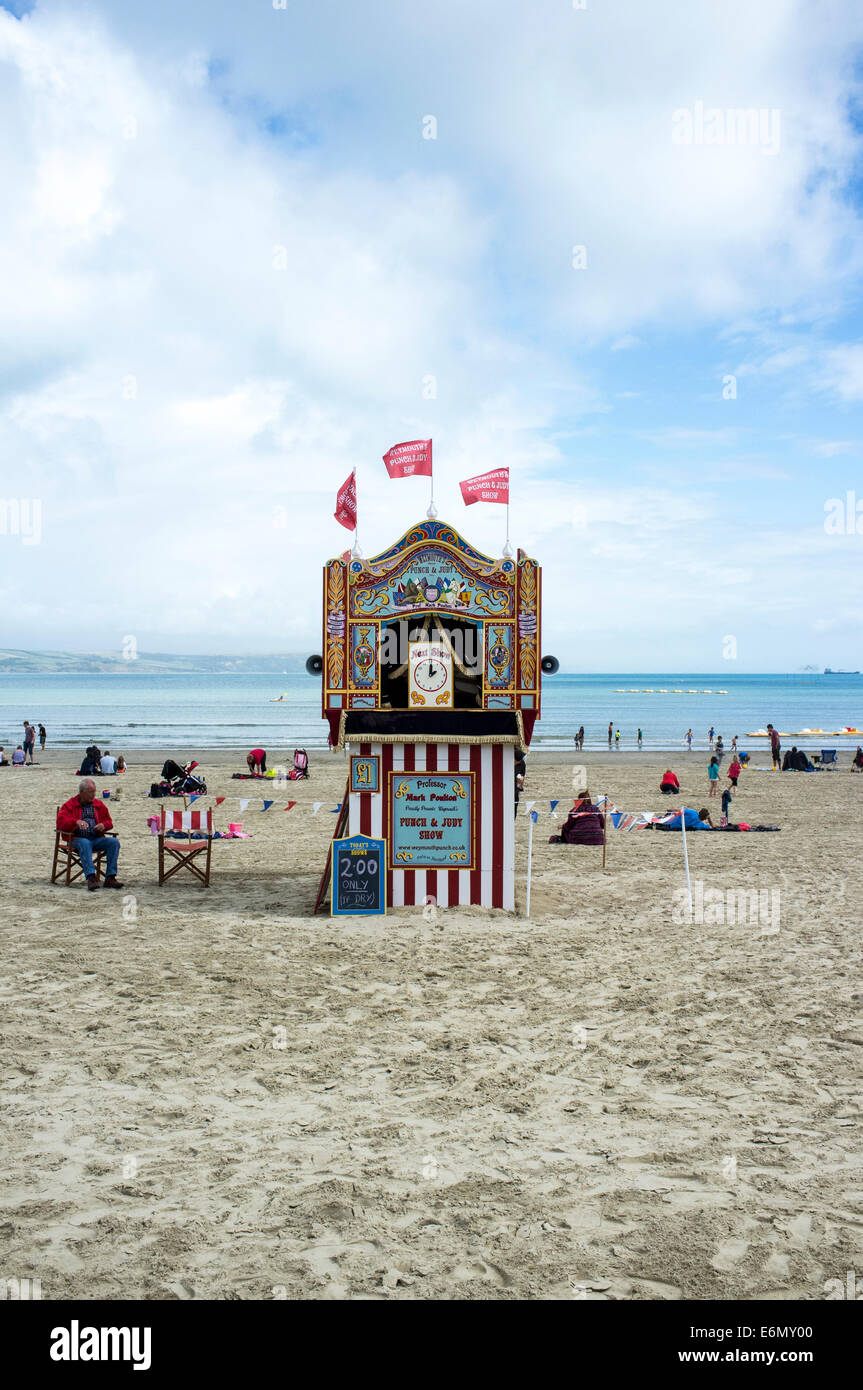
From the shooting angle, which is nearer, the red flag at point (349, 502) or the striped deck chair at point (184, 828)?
the red flag at point (349, 502)

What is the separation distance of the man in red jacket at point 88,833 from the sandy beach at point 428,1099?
0.53 metres

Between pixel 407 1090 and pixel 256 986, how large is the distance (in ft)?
8.68

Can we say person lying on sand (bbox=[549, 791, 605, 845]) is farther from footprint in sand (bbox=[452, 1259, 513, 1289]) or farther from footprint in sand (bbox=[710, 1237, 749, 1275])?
footprint in sand (bbox=[452, 1259, 513, 1289])

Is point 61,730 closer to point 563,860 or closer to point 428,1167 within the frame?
point 563,860

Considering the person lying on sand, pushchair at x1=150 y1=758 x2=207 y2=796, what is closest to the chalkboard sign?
the person lying on sand

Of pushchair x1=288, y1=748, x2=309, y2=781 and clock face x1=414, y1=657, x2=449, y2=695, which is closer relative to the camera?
clock face x1=414, y1=657, x2=449, y2=695

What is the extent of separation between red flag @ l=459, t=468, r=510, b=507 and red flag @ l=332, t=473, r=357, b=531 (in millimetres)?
1389

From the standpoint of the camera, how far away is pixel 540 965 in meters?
9.39

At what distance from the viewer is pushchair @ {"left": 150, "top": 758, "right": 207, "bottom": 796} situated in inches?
952

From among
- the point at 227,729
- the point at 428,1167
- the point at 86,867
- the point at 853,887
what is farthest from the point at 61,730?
the point at 428,1167

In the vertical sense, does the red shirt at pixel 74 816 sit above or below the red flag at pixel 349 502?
below

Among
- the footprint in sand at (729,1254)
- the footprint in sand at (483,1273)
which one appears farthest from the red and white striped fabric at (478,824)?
the footprint in sand at (483,1273)

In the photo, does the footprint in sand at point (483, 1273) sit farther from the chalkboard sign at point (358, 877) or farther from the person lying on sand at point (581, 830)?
the person lying on sand at point (581, 830)

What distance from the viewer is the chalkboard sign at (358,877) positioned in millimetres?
11242
